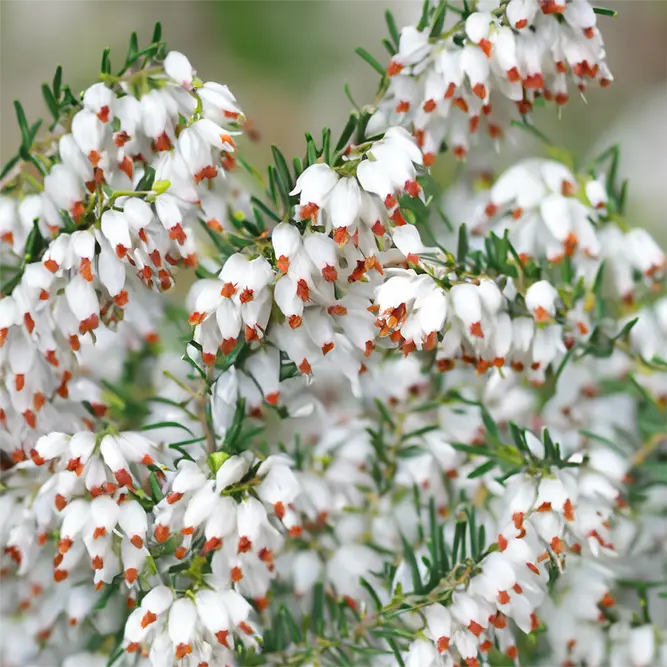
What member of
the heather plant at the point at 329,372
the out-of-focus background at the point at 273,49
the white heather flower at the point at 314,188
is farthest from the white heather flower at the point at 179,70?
the out-of-focus background at the point at 273,49

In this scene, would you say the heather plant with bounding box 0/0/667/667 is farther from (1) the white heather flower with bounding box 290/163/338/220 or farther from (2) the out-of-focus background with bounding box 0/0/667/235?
(2) the out-of-focus background with bounding box 0/0/667/235

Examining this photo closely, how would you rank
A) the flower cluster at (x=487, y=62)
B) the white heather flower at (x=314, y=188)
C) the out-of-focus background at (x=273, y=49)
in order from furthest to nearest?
1. the out-of-focus background at (x=273, y=49)
2. the flower cluster at (x=487, y=62)
3. the white heather flower at (x=314, y=188)

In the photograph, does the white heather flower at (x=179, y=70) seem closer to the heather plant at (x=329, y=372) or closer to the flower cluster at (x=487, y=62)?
the heather plant at (x=329, y=372)

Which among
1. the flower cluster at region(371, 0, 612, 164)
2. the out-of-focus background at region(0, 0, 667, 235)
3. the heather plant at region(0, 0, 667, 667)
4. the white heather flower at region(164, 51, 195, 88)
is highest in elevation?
the out-of-focus background at region(0, 0, 667, 235)

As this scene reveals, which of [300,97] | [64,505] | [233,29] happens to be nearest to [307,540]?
[64,505]

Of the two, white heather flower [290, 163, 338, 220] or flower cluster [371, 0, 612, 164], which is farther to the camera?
flower cluster [371, 0, 612, 164]

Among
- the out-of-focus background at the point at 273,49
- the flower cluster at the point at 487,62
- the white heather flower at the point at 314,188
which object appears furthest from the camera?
the out-of-focus background at the point at 273,49

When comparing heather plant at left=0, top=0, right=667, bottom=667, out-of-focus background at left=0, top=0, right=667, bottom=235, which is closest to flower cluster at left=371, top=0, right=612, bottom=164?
heather plant at left=0, top=0, right=667, bottom=667

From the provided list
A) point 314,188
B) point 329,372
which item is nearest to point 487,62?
point 314,188

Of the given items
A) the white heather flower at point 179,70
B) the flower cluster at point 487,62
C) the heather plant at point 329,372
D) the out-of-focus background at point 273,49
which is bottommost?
the heather plant at point 329,372
